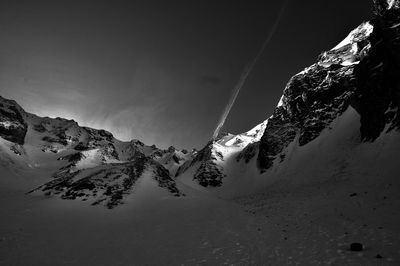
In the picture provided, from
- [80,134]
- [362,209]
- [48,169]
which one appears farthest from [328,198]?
[80,134]

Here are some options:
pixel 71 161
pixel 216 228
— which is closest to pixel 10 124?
pixel 71 161

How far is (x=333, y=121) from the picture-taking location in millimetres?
68312

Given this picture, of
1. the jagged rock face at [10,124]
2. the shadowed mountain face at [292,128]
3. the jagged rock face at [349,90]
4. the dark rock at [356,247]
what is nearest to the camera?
the dark rock at [356,247]

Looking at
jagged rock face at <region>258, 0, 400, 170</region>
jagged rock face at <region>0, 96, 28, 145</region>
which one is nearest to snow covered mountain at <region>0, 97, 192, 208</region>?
jagged rock face at <region>0, 96, 28, 145</region>

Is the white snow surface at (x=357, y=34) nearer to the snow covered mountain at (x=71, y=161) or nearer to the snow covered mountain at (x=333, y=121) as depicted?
the snow covered mountain at (x=333, y=121)

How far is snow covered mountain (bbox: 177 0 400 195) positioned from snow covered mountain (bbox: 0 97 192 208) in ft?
88.7

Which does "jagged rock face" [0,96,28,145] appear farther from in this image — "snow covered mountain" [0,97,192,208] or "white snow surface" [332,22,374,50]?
"white snow surface" [332,22,374,50]

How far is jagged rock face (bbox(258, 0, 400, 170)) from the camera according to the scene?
46.1 meters

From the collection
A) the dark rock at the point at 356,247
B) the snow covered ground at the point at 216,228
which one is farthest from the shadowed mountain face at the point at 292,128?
the dark rock at the point at 356,247

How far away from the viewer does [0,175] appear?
95.2 m

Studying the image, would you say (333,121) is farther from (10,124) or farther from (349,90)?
(10,124)

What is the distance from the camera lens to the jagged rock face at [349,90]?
46125 mm

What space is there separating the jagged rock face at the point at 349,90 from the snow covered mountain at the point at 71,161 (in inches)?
1445

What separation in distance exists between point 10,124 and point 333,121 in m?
150
